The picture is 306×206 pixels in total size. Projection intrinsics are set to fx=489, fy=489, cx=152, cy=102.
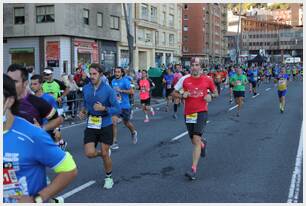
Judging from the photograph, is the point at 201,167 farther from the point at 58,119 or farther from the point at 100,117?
the point at 58,119

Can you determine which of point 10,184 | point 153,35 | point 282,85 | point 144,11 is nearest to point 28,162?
point 10,184

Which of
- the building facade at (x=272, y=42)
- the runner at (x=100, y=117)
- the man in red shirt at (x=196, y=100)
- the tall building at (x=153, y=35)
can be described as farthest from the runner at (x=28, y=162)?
the building facade at (x=272, y=42)

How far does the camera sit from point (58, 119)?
527 cm

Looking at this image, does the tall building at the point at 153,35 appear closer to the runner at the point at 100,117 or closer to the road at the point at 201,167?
the road at the point at 201,167

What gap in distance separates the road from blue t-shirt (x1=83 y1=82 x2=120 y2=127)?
3.17ft

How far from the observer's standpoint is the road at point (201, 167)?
631 centimetres

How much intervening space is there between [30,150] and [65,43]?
32.6 meters

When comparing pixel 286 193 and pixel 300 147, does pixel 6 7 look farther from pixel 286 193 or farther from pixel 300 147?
pixel 286 193

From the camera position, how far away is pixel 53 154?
2775 millimetres

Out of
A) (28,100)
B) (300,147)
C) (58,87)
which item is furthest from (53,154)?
(300,147)

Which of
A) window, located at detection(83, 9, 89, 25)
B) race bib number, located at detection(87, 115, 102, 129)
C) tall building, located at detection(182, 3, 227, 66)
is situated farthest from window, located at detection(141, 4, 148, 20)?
race bib number, located at detection(87, 115, 102, 129)

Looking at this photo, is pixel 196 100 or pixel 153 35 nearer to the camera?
pixel 196 100

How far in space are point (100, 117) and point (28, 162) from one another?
4.16 meters

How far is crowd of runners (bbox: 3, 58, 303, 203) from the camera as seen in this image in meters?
2.71
